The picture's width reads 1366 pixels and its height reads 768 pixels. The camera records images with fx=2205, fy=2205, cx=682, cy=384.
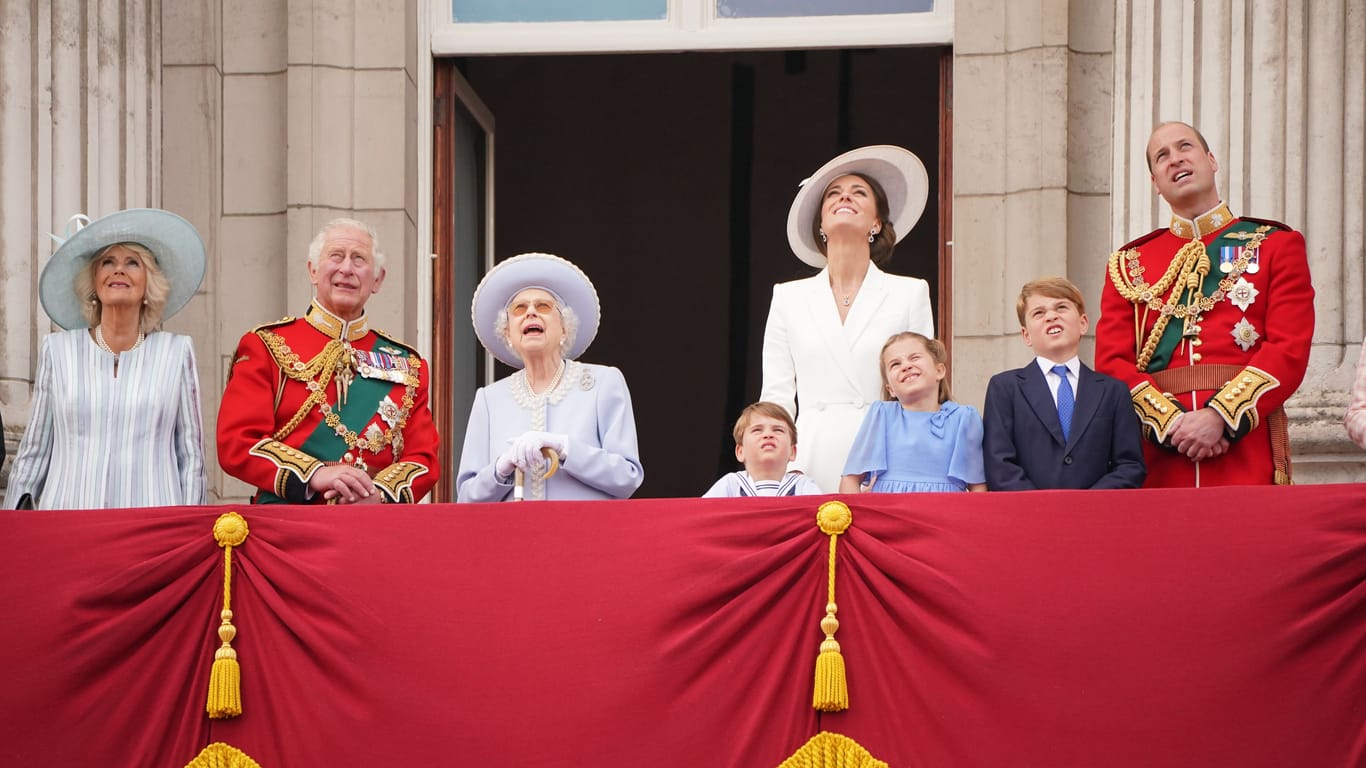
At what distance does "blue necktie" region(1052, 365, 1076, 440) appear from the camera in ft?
23.0

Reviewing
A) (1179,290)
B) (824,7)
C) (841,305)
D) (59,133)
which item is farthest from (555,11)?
(1179,290)

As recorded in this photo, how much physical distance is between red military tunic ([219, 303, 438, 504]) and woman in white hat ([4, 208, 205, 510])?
0.21 metres

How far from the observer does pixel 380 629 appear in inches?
253

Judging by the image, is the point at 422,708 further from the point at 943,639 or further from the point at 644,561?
the point at 943,639

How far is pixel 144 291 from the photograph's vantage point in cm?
741

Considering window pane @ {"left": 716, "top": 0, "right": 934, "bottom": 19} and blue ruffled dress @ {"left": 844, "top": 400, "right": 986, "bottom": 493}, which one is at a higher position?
window pane @ {"left": 716, "top": 0, "right": 934, "bottom": 19}

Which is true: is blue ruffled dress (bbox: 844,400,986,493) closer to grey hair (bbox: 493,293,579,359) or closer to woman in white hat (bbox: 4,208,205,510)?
grey hair (bbox: 493,293,579,359)

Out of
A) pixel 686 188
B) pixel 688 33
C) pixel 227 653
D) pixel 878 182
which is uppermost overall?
pixel 688 33

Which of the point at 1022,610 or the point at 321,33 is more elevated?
the point at 321,33

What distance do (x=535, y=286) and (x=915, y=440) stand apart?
143 centimetres

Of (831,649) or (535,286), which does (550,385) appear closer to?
(535,286)

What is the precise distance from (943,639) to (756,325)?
9198mm

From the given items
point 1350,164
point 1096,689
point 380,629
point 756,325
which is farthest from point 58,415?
point 756,325

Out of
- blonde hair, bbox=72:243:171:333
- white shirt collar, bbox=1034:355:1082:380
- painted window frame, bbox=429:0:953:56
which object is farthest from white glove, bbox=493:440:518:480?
painted window frame, bbox=429:0:953:56
